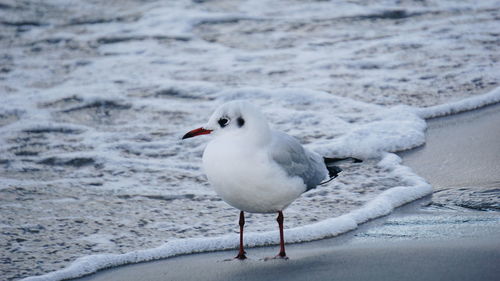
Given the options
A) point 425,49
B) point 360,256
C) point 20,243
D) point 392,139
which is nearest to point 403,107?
point 392,139

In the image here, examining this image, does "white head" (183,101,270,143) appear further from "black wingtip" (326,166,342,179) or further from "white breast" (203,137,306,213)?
"black wingtip" (326,166,342,179)

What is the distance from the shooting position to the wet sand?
332 centimetres

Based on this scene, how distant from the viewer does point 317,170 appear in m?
4.13

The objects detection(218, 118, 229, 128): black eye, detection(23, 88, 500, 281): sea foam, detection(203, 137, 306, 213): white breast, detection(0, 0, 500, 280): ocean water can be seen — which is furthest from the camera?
detection(0, 0, 500, 280): ocean water

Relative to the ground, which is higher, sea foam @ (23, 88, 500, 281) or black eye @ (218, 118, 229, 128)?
black eye @ (218, 118, 229, 128)

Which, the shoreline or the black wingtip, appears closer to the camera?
the shoreline

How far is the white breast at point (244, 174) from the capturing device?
3.53 metres

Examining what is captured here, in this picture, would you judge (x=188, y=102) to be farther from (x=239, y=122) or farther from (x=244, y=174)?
(x=244, y=174)

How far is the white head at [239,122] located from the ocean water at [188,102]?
69 cm

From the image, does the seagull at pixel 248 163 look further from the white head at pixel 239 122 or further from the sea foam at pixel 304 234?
the sea foam at pixel 304 234

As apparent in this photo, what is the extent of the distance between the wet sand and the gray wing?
1.15 feet

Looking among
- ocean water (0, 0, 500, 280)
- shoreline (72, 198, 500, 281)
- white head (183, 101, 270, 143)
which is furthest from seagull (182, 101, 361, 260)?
ocean water (0, 0, 500, 280)

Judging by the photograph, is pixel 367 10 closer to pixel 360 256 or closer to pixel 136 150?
pixel 136 150

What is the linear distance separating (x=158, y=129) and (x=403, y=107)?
6.51 ft
